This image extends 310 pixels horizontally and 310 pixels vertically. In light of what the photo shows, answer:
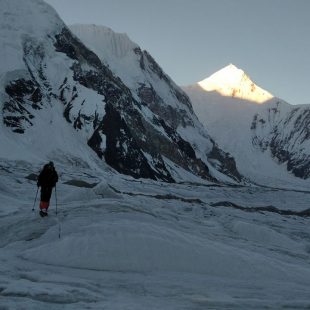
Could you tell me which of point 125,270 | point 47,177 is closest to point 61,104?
point 47,177

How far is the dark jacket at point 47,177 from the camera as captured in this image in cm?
1733

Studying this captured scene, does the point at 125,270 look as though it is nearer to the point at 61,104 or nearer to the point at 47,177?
the point at 47,177

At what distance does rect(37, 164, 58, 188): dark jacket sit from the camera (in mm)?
17328

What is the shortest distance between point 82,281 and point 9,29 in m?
119

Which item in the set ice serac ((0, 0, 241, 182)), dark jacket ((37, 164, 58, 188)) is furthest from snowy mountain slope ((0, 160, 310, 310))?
ice serac ((0, 0, 241, 182))

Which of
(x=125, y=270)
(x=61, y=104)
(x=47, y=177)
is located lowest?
(x=125, y=270)

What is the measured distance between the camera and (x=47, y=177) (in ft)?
57.1

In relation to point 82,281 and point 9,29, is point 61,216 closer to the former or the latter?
point 82,281

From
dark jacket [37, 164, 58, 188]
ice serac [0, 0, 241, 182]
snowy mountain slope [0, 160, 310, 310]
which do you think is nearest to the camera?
snowy mountain slope [0, 160, 310, 310]

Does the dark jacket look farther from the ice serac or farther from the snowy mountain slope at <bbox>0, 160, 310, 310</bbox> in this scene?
the ice serac

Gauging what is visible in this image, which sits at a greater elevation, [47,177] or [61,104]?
[61,104]

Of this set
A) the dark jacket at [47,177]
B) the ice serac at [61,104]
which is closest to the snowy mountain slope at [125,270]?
the dark jacket at [47,177]

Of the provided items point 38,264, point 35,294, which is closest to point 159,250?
point 38,264

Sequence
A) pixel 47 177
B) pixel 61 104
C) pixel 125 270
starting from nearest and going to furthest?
pixel 125 270 < pixel 47 177 < pixel 61 104
